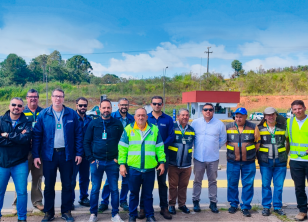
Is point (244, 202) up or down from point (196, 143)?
down

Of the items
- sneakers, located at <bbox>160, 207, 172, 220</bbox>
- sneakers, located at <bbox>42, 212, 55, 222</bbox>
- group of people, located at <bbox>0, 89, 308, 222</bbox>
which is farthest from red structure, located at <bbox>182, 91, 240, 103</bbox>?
sneakers, located at <bbox>42, 212, 55, 222</bbox>

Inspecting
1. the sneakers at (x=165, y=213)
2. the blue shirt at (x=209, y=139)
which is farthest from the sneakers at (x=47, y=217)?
the blue shirt at (x=209, y=139)

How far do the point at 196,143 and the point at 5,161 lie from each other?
319cm

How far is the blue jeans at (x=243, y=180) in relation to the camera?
15.0 feet

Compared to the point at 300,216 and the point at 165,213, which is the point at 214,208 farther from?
the point at 300,216

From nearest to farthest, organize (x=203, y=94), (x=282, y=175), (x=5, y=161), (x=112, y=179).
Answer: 1. (x=5, y=161)
2. (x=112, y=179)
3. (x=282, y=175)
4. (x=203, y=94)

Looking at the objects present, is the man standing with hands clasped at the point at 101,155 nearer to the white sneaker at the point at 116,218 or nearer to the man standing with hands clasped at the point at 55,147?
the white sneaker at the point at 116,218

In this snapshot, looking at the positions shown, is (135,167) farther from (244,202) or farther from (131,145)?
(244,202)

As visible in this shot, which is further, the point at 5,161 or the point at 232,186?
the point at 232,186

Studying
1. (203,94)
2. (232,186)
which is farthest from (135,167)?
(203,94)

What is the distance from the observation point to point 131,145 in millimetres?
4070

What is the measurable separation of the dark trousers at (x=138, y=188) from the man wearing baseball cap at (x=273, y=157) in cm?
207

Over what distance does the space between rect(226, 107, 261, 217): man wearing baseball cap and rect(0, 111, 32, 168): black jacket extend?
3499mm

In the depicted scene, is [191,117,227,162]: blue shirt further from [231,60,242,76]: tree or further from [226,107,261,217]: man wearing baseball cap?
[231,60,242,76]: tree
